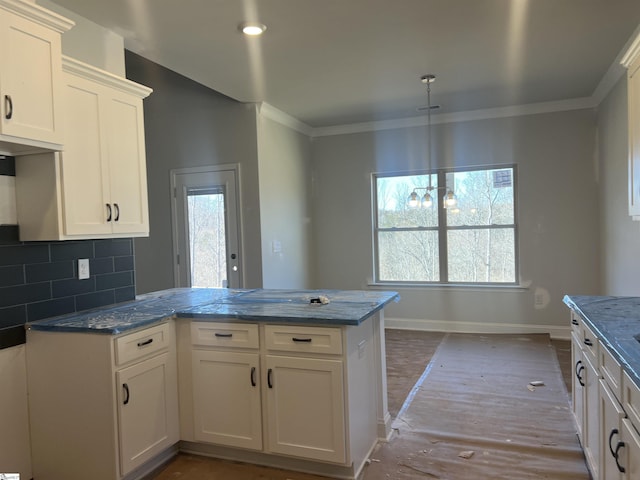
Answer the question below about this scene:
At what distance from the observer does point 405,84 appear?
430 centimetres

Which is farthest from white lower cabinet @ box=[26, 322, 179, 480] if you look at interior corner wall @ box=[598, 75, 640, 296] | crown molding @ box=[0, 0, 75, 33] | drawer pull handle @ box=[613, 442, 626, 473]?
interior corner wall @ box=[598, 75, 640, 296]

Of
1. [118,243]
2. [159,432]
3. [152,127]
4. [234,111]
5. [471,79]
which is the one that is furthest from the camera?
[152,127]

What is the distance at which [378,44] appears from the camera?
10.9 feet

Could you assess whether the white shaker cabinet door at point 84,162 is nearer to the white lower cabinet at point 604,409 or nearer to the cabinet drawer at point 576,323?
the white lower cabinet at point 604,409

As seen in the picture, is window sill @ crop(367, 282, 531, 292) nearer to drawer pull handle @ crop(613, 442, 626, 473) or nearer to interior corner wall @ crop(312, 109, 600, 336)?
interior corner wall @ crop(312, 109, 600, 336)

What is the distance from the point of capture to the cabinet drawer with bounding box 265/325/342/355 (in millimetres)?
2338

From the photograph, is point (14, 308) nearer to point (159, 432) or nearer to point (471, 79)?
point (159, 432)

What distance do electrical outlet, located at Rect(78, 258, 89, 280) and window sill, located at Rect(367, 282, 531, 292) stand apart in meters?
3.80

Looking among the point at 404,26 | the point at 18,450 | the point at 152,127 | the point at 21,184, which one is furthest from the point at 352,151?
the point at 18,450

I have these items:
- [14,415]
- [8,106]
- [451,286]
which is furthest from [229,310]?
[451,286]

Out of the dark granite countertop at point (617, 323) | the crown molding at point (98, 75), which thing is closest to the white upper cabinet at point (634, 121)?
the dark granite countertop at point (617, 323)

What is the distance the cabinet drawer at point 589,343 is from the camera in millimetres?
2055

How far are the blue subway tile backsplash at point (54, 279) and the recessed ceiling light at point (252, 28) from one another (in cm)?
157

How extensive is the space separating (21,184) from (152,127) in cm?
304
